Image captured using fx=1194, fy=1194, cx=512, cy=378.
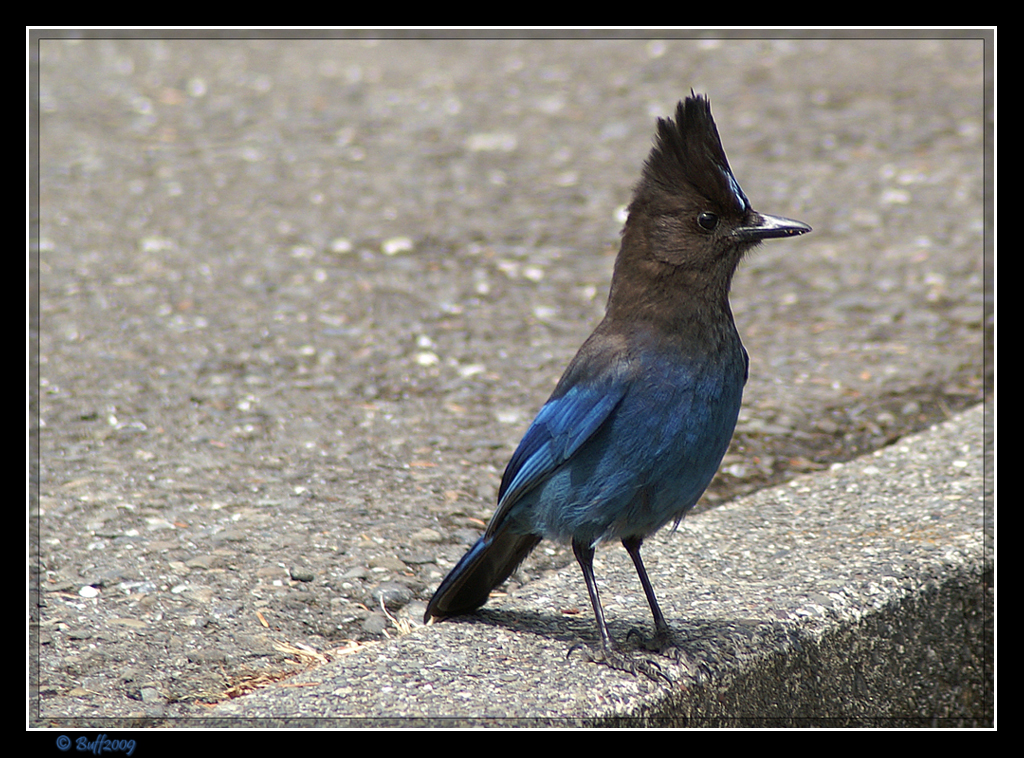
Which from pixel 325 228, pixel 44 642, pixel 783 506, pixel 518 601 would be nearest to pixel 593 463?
pixel 518 601

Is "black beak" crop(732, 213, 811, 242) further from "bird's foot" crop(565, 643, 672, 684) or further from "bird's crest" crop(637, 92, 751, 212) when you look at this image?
"bird's foot" crop(565, 643, 672, 684)

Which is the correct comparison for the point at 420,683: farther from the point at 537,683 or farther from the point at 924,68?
the point at 924,68

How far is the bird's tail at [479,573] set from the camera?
3.03 metres

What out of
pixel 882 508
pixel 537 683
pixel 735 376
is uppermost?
pixel 735 376

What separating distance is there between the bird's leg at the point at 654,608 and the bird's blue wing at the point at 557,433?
29 cm

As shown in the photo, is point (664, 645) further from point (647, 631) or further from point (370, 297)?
point (370, 297)

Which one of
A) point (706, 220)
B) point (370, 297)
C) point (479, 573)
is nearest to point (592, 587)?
point (479, 573)

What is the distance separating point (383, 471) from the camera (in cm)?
404

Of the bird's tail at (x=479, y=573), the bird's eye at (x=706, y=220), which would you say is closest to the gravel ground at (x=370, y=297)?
the bird's tail at (x=479, y=573)

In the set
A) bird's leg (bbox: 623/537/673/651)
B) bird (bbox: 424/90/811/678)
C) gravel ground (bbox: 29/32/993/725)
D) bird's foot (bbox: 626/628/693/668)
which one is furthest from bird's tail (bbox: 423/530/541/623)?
bird's foot (bbox: 626/628/693/668)

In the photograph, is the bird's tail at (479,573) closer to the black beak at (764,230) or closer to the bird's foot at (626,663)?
the bird's foot at (626,663)

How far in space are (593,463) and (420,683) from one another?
0.66 m

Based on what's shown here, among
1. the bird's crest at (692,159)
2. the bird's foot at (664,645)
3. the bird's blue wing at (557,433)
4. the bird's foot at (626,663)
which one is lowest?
the bird's foot at (626,663)

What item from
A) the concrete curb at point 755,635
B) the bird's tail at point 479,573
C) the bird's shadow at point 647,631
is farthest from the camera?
the bird's tail at point 479,573
